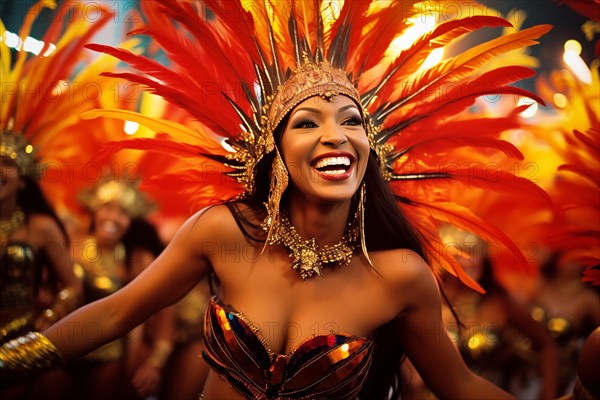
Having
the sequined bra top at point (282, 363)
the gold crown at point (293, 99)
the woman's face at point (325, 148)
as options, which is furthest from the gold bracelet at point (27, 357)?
the woman's face at point (325, 148)

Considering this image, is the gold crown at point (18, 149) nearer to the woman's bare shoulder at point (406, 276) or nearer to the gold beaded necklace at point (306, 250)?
the gold beaded necklace at point (306, 250)

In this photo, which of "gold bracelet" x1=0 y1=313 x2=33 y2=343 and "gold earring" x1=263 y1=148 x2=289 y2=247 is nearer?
"gold earring" x1=263 y1=148 x2=289 y2=247

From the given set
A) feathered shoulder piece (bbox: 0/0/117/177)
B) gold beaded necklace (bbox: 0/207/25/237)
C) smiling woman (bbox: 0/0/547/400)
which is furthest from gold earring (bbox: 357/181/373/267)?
gold beaded necklace (bbox: 0/207/25/237)

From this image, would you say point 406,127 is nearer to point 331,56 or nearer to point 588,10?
point 331,56

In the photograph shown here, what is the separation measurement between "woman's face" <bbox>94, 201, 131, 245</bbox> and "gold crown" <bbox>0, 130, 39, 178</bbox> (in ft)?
1.95

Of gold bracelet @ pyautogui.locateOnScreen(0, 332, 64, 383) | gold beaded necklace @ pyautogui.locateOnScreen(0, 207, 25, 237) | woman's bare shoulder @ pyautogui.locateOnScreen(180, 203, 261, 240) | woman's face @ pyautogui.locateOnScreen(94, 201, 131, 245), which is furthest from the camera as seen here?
woman's face @ pyautogui.locateOnScreen(94, 201, 131, 245)

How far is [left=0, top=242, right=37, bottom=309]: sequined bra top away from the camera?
3297mm

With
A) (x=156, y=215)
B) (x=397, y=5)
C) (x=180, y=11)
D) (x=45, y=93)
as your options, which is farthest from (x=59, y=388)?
(x=397, y=5)

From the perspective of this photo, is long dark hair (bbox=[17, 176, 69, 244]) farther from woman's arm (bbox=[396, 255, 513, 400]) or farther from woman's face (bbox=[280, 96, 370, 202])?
woman's arm (bbox=[396, 255, 513, 400])

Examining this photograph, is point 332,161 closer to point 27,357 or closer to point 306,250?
point 306,250

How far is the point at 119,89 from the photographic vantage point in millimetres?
3449

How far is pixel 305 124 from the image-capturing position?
2.02 metres

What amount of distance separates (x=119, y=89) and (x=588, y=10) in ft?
7.41

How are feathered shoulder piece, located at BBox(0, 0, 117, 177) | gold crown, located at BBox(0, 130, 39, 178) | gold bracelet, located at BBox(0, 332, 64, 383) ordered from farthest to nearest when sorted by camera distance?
gold crown, located at BBox(0, 130, 39, 178)
feathered shoulder piece, located at BBox(0, 0, 117, 177)
gold bracelet, located at BBox(0, 332, 64, 383)
